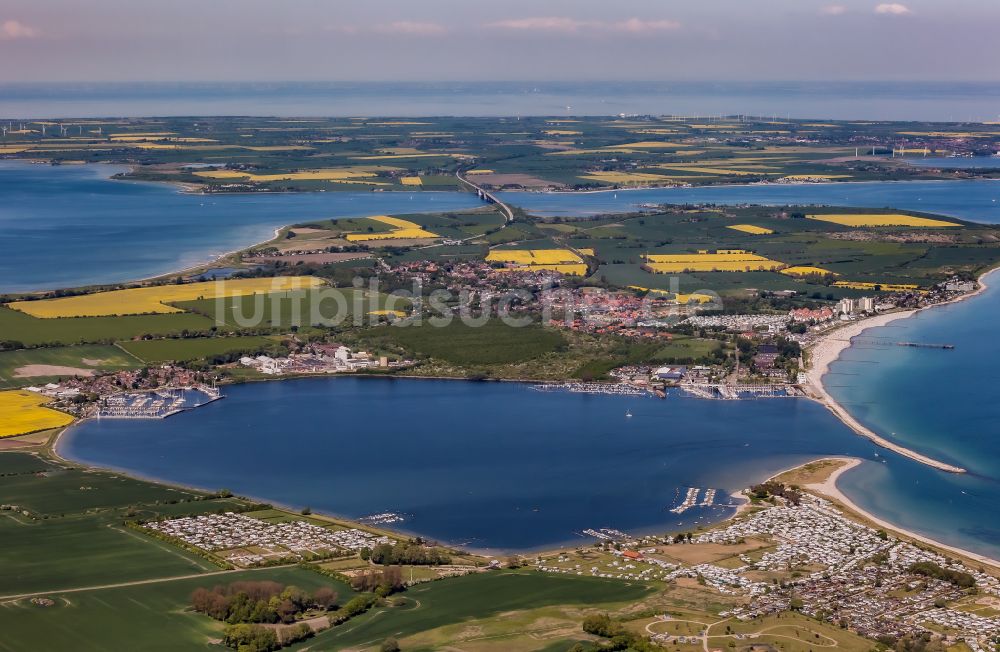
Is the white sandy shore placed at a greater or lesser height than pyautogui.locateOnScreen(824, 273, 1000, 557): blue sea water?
lesser

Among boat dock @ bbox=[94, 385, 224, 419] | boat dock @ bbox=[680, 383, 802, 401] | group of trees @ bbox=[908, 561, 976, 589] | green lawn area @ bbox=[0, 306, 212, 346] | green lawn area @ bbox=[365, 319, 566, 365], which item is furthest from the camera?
green lawn area @ bbox=[0, 306, 212, 346]

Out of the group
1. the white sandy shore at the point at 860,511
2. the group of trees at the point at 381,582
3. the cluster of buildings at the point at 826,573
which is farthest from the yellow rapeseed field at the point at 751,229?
the group of trees at the point at 381,582

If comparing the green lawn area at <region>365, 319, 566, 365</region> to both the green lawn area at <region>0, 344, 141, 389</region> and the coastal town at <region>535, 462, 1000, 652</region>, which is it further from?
the coastal town at <region>535, 462, 1000, 652</region>

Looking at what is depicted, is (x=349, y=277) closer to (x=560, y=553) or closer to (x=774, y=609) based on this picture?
(x=560, y=553)

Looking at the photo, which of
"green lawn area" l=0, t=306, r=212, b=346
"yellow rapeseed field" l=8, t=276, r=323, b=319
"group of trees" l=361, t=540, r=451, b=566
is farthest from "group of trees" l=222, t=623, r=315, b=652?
"yellow rapeseed field" l=8, t=276, r=323, b=319

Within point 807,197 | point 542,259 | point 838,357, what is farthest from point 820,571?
point 807,197

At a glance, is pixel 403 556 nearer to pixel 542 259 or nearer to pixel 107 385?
pixel 107 385
